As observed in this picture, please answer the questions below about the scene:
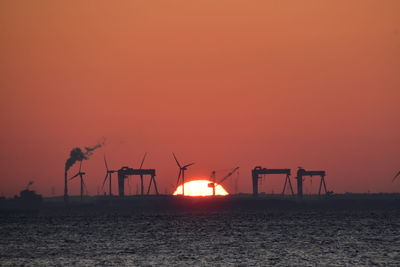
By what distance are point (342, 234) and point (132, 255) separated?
222ft

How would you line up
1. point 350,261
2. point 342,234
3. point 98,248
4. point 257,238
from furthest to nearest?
point 342,234 < point 257,238 < point 98,248 < point 350,261

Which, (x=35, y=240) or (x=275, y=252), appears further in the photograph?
(x=35, y=240)

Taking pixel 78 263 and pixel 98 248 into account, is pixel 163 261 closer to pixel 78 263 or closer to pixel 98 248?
pixel 78 263

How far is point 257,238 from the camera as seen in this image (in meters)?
168

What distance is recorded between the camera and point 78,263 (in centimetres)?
11369

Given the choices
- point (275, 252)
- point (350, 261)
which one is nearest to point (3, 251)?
point (275, 252)

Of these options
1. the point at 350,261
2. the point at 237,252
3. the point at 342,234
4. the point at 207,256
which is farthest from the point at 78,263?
the point at 342,234

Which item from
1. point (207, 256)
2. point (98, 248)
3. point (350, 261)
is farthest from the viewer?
point (98, 248)

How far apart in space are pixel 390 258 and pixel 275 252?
66.6 feet

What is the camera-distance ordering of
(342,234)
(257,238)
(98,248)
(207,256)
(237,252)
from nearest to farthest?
(207,256)
(237,252)
(98,248)
(257,238)
(342,234)

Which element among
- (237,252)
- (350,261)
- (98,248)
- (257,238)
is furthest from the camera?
(257,238)

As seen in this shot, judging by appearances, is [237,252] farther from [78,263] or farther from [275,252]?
[78,263]

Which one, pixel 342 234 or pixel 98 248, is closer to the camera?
pixel 98 248

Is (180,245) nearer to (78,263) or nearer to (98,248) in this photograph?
(98,248)
